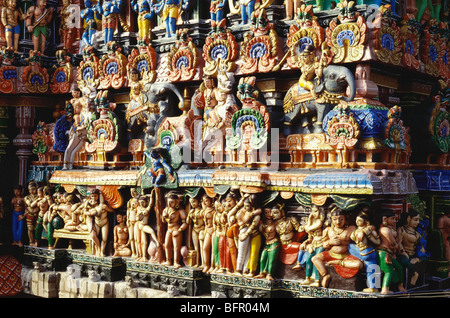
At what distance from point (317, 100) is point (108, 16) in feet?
16.7

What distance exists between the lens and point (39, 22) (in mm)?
14852

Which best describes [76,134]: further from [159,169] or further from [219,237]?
[219,237]

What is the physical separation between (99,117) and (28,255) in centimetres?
324

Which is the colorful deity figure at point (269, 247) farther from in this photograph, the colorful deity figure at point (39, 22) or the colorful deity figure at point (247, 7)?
the colorful deity figure at point (39, 22)

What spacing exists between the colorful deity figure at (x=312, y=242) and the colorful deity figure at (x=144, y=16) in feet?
15.7

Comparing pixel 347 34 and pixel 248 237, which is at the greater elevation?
pixel 347 34


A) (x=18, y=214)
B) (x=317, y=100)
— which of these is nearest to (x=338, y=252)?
(x=317, y=100)

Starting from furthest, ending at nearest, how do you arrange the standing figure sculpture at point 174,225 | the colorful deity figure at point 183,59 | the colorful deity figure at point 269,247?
1. the colorful deity figure at point 183,59
2. the standing figure sculpture at point 174,225
3. the colorful deity figure at point 269,247

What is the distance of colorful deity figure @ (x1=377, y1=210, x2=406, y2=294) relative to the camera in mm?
9391

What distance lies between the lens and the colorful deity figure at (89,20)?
45.5 feet

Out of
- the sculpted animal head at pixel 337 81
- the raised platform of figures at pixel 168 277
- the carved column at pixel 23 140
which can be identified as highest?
the sculpted animal head at pixel 337 81

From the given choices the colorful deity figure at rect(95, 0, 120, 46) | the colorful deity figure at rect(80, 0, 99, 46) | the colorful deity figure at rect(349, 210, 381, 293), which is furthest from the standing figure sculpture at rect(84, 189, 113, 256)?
the colorful deity figure at rect(349, 210, 381, 293)

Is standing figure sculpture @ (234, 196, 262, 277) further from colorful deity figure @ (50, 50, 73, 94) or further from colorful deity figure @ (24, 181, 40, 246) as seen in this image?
colorful deity figure @ (50, 50, 73, 94)

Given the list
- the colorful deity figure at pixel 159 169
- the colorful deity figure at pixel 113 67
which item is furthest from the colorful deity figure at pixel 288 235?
the colorful deity figure at pixel 113 67
